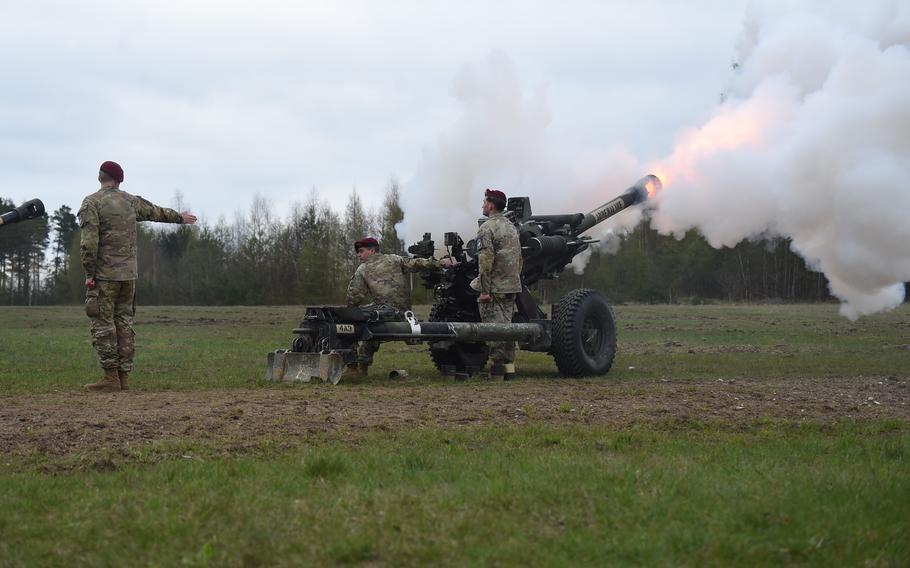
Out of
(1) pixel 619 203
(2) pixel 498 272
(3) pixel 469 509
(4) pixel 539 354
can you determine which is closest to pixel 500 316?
(2) pixel 498 272

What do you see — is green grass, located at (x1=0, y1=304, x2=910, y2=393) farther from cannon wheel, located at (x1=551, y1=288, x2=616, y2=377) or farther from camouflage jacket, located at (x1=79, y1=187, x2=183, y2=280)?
camouflage jacket, located at (x1=79, y1=187, x2=183, y2=280)

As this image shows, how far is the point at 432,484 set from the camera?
6.17 m

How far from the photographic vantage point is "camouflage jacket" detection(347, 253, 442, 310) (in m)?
13.9

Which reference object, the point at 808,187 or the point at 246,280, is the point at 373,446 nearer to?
the point at 808,187

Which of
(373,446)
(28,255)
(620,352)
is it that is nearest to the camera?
(373,446)

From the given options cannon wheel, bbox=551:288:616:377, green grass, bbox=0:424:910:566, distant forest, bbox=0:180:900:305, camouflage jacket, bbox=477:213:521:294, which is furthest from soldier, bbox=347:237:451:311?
distant forest, bbox=0:180:900:305

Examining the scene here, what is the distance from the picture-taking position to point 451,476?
6.42 meters

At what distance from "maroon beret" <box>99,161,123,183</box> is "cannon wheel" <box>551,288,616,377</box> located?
6319 mm

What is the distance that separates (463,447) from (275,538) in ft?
9.12

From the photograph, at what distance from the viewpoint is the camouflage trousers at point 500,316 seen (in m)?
13.7

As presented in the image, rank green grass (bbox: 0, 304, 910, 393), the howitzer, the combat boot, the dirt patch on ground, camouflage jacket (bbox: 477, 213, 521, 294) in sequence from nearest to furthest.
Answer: the dirt patch on ground, the combat boot, camouflage jacket (bbox: 477, 213, 521, 294), green grass (bbox: 0, 304, 910, 393), the howitzer

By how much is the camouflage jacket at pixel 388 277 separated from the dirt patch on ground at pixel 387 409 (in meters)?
1.68

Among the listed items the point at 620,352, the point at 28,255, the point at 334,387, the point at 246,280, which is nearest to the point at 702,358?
the point at 620,352

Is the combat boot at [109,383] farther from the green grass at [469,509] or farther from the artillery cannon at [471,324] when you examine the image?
the green grass at [469,509]
